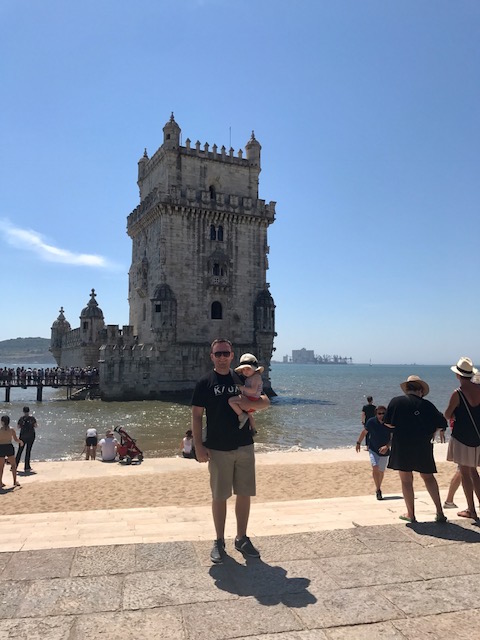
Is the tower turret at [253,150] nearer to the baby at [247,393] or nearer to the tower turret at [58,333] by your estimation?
the tower turret at [58,333]

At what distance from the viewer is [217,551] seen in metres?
4.48

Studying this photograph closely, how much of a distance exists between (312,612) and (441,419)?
3.16 m

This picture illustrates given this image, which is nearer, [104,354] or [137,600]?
[137,600]

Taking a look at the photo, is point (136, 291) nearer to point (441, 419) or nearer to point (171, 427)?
point (171, 427)

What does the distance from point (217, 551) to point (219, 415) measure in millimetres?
1214

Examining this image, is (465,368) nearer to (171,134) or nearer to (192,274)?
(192,274)

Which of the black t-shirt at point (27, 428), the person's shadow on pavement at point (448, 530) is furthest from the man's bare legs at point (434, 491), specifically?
the black t-shirt at point (27, 428)

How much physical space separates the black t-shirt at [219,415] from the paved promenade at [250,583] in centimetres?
95

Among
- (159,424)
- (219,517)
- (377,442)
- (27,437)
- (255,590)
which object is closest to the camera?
(255,590)

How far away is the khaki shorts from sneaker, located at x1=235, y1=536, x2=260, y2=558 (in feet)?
1.37

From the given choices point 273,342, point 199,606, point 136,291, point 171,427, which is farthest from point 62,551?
point 136,291

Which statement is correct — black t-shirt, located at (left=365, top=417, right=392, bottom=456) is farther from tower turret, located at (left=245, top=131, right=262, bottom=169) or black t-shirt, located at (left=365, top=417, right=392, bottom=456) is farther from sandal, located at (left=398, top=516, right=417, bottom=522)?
tower turret, located at (left=245, top=131, right=262, bottom=169)

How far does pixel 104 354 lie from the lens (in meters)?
38.8

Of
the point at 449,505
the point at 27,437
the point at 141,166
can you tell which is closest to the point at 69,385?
the point at 141,166
